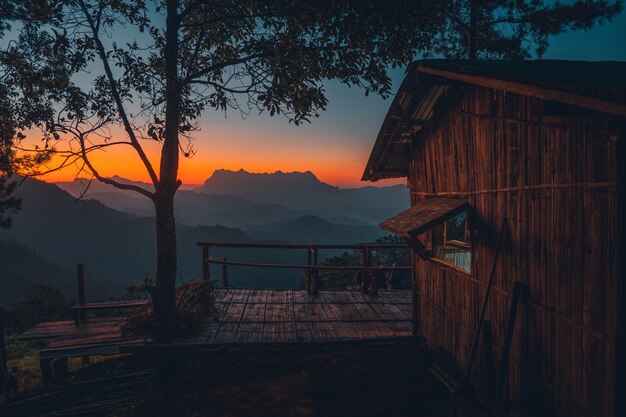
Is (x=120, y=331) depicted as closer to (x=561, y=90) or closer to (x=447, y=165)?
(x=447, y=165)

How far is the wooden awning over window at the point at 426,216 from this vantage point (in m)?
5.85

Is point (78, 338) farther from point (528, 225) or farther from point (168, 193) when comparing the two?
point (528, 225)

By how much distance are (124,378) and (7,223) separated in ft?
21.6

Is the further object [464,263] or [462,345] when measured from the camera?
[464,263]

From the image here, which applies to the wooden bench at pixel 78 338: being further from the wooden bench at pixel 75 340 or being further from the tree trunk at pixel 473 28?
→ the tree trunk at pixel 473 28

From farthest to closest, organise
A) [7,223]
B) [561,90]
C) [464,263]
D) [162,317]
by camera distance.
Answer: [7,223], [162,317], [464,263], [561,90]

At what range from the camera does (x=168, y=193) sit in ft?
27.7

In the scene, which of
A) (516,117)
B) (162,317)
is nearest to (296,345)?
Result: (162,317)

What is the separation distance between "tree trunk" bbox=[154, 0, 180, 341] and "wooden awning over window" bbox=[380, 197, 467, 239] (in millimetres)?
4842

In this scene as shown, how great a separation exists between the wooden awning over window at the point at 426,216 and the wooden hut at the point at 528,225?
0.12 feet

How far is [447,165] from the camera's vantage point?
22.6 feet

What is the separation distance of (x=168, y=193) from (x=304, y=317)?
15.1 ft

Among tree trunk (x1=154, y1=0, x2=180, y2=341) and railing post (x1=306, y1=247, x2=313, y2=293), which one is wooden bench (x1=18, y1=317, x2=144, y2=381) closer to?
tree trunk (x1=154, y1=0, x2=180, y2=341)

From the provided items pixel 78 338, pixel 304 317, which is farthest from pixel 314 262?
pixel 78 338
